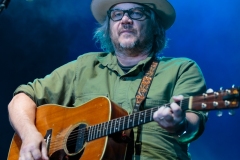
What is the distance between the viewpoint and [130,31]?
3367 millimetres

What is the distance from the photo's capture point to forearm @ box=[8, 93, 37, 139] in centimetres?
308

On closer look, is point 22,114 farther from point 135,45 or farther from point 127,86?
point 135,45

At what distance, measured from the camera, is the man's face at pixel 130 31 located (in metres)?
3.36

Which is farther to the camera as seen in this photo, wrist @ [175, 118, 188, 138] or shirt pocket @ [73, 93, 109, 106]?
shirt pocket @ [73, 93, 109, 106]

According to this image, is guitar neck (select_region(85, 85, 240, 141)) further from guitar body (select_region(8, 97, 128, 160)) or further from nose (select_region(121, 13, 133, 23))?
nose (select_region(121, 13, 133, 23))

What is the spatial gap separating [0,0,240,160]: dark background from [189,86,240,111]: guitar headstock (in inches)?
81.5

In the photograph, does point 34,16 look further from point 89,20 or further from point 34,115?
point 34,115

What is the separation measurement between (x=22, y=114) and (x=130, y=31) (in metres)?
1.13

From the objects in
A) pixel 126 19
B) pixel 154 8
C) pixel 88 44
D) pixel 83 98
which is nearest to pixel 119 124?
pixel 83 98

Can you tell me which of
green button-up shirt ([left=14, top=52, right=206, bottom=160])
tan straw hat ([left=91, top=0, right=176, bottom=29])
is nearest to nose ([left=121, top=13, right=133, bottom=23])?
tan straw hat ([left=91, top=0, right=176, bottom=29])

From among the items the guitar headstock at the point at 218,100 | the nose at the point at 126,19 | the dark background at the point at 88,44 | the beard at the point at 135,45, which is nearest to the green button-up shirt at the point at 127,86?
the beard at the point at 135,45

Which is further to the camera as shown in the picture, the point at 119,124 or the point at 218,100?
the point at 119,124

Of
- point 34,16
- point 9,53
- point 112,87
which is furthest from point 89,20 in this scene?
point 112,87

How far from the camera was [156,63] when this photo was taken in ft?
10.5
